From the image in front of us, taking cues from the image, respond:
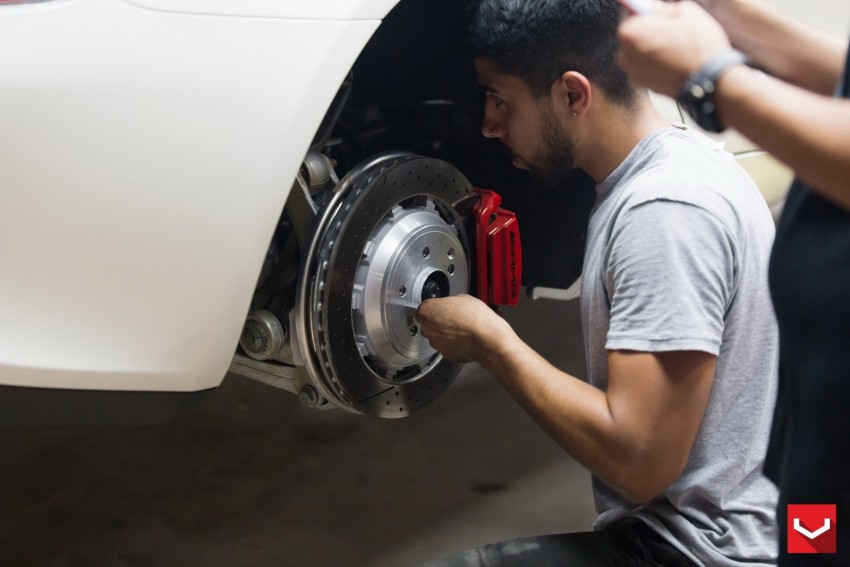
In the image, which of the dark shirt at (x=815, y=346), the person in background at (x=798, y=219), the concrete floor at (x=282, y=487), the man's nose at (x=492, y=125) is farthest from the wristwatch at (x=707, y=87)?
the concrete floor at (x=282, y=487)

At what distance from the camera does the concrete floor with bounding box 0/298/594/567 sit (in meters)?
1.72

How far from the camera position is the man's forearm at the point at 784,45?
3.27 ft

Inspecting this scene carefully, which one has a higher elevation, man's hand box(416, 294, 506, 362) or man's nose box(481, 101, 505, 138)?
man's nose box(481, 101, 505, 138)

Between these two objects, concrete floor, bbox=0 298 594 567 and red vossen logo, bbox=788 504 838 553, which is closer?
red vossen logo, bbox=788 504 838 553

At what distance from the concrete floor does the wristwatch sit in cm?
112

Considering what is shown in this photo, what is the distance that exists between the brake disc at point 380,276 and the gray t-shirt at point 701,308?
28cm

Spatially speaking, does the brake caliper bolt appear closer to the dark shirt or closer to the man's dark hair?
the man's dark hair

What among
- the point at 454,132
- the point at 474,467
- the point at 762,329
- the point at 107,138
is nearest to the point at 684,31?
the point at 762,329

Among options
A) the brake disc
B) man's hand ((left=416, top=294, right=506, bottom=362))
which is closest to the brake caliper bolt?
the brake disc

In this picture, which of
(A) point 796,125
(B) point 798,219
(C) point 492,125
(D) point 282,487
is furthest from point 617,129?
(D) point 282,487

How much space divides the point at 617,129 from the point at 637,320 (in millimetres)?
314

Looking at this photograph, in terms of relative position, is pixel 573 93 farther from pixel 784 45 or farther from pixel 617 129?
pixel 784 45

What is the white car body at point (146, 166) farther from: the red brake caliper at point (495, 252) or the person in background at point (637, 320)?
the red brake caliper at point (495, 252)

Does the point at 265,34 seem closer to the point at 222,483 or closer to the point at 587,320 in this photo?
the point at 587,320
